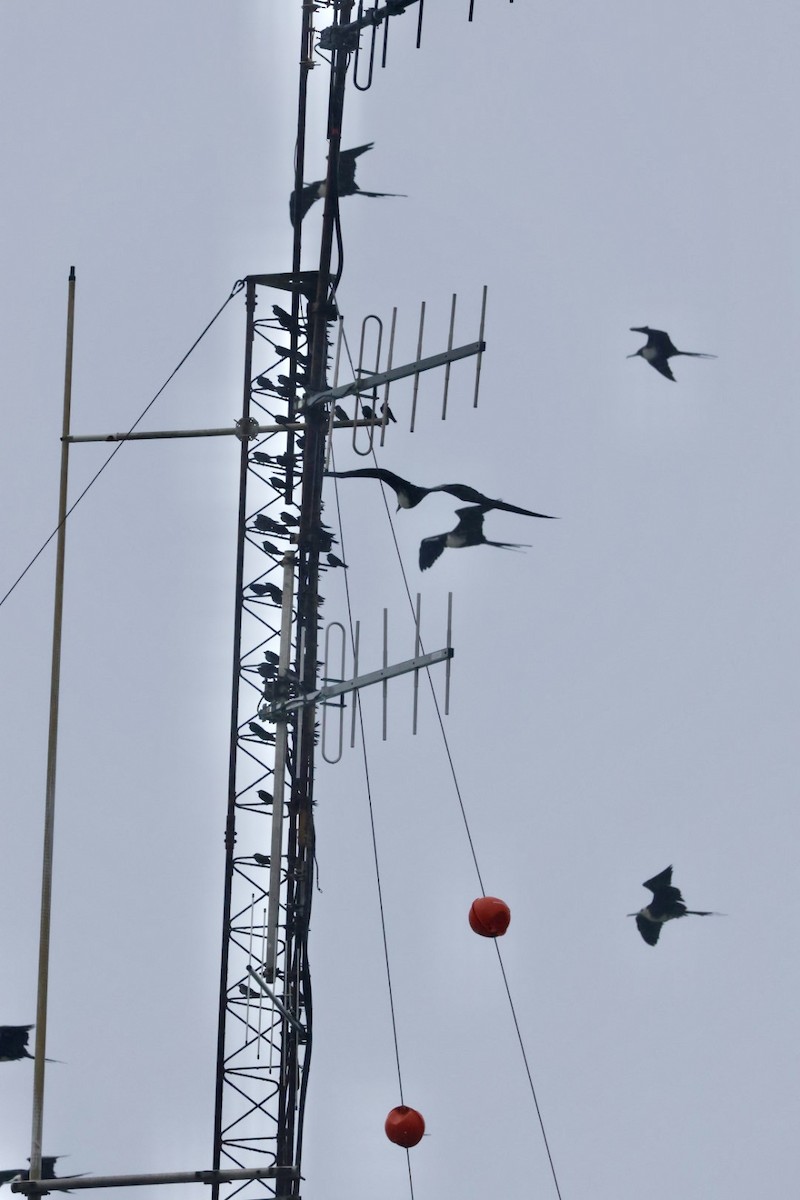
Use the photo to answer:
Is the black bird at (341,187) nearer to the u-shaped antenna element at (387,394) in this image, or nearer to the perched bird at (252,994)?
the u-shaped antenna element at (387,394)

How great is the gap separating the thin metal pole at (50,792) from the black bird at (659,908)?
754 cm

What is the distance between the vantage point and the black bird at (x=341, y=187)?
1045 inches

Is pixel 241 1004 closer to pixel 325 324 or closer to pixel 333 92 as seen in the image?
pixel 325 324

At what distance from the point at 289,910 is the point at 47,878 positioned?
2.70m

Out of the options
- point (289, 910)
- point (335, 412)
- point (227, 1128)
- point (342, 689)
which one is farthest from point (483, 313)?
point (227, 1128)

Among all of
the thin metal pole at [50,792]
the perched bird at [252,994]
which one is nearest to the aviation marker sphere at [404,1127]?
the perched bird at [252,994]

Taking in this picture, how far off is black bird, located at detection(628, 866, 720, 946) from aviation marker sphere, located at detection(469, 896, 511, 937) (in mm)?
5600

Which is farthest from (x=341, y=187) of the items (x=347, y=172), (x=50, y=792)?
(x=50, y=792)

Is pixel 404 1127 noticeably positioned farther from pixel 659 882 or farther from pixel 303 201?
pixel 303 201

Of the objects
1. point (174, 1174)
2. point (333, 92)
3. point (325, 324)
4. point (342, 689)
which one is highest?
point (333, 92)

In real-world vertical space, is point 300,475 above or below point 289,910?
above

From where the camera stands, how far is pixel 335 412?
26.0 metres

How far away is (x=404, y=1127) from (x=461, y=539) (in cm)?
615

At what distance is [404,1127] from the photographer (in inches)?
969
